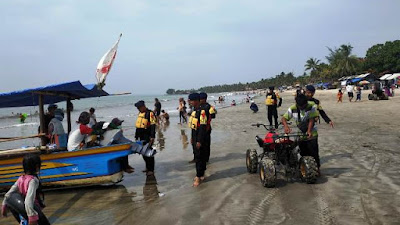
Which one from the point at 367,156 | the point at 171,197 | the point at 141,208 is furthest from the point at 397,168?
the point at 141,208

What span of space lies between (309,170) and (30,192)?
429 cm

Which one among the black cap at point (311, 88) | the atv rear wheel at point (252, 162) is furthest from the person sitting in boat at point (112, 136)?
the black cap at point (311, 88)

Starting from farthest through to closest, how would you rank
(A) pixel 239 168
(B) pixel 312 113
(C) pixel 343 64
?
1. (C) pixel 343 64
2. (A) pixel 239 168
3. (B) pixel 312 113

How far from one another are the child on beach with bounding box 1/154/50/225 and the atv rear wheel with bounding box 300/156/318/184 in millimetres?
4136

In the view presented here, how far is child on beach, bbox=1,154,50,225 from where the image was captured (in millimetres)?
3512

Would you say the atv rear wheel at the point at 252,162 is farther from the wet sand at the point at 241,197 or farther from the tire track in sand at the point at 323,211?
A: the tire track in sand at the point at 323,211

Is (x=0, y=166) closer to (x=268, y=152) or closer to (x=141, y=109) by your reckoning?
(x=141, y=109)

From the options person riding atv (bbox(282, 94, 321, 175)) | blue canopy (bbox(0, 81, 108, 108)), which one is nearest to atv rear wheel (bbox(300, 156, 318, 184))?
person riding atv (bbox(282, 94, 321, 175))

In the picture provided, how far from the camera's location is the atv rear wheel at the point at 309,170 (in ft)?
18.2

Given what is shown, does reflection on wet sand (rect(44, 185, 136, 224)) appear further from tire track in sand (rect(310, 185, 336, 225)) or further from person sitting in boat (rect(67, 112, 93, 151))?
tire track in sand (rect(310, 185, 336, 225))

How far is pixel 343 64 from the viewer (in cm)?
6881

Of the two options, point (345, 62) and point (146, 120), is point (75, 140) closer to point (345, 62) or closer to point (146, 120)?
point (146, 120)

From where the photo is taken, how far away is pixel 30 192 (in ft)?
11.6

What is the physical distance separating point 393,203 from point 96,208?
4652 millimetres
